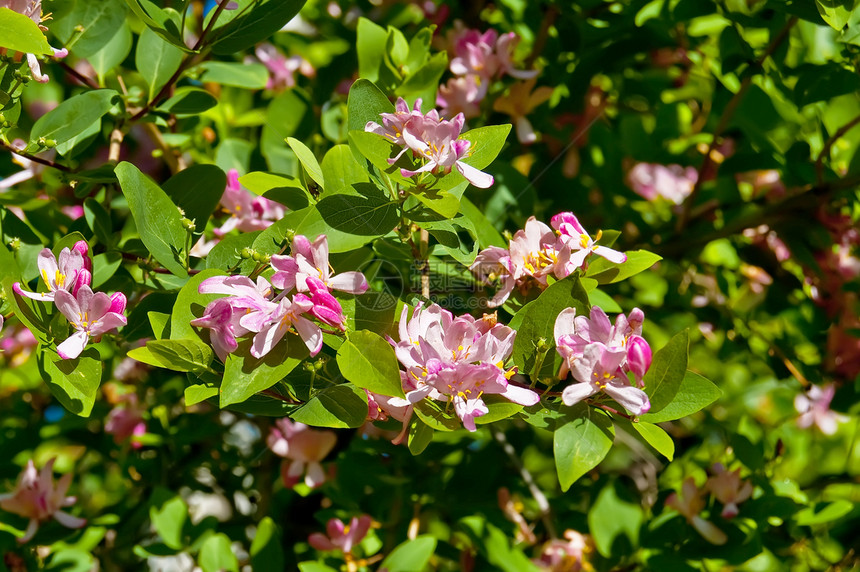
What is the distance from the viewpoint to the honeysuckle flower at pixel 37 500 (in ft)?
4.68

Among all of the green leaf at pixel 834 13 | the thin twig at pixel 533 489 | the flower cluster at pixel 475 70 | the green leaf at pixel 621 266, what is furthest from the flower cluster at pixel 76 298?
the green leaf at pixel 834 13

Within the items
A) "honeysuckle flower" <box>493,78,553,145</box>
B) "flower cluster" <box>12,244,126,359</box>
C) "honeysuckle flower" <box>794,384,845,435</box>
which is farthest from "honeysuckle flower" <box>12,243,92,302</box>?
"honeysuckle flower" <box>794,384,845,435</box>

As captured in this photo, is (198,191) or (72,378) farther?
(198,191)

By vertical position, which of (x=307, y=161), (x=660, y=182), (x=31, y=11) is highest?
(x=31, y=11)

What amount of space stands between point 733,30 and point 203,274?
0.97m

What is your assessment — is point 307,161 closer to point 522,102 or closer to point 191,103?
point 191,103

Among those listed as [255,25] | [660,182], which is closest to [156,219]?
[255,25]

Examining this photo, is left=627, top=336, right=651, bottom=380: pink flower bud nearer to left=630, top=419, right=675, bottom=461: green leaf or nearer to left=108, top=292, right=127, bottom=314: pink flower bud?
left=630, top=419, right=675, bottom=461: green leaf

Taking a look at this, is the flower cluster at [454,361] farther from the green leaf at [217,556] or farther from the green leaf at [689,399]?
the green leaf at [217,556]

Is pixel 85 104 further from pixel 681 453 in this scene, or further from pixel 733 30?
pixel 681 453

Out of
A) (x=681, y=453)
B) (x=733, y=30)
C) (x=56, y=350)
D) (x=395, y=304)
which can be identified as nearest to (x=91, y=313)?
(x=56, y=350)

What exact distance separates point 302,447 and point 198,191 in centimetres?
53

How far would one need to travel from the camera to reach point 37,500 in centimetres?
143

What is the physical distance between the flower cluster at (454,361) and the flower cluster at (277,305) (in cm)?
8
